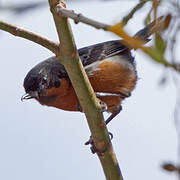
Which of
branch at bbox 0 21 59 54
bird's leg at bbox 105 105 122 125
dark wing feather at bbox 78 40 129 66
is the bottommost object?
branch at bbox 0 21 59 54

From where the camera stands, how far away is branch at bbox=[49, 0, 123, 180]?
2746 mm

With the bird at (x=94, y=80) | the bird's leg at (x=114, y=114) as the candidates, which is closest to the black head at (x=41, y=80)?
the bird at (x=94, y=80)

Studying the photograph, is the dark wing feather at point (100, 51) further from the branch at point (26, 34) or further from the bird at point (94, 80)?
the branch at point (26, 34)

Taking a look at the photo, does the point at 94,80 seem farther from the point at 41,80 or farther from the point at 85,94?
the point at 85,94

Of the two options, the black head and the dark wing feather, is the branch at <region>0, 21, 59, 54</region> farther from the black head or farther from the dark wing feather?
the dark wing feather

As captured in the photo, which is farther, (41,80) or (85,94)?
(41,80)

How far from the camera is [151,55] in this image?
3.21 feet

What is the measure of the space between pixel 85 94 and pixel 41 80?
2.19 metres

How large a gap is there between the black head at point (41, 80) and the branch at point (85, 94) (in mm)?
1866

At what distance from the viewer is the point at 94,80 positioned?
5.27m

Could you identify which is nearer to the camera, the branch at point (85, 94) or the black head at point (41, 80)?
the branch at point (85, 94)

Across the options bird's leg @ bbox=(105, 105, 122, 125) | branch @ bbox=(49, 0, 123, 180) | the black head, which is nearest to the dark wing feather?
the black head

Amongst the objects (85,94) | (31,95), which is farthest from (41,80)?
(85,94)

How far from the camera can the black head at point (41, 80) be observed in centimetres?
521
